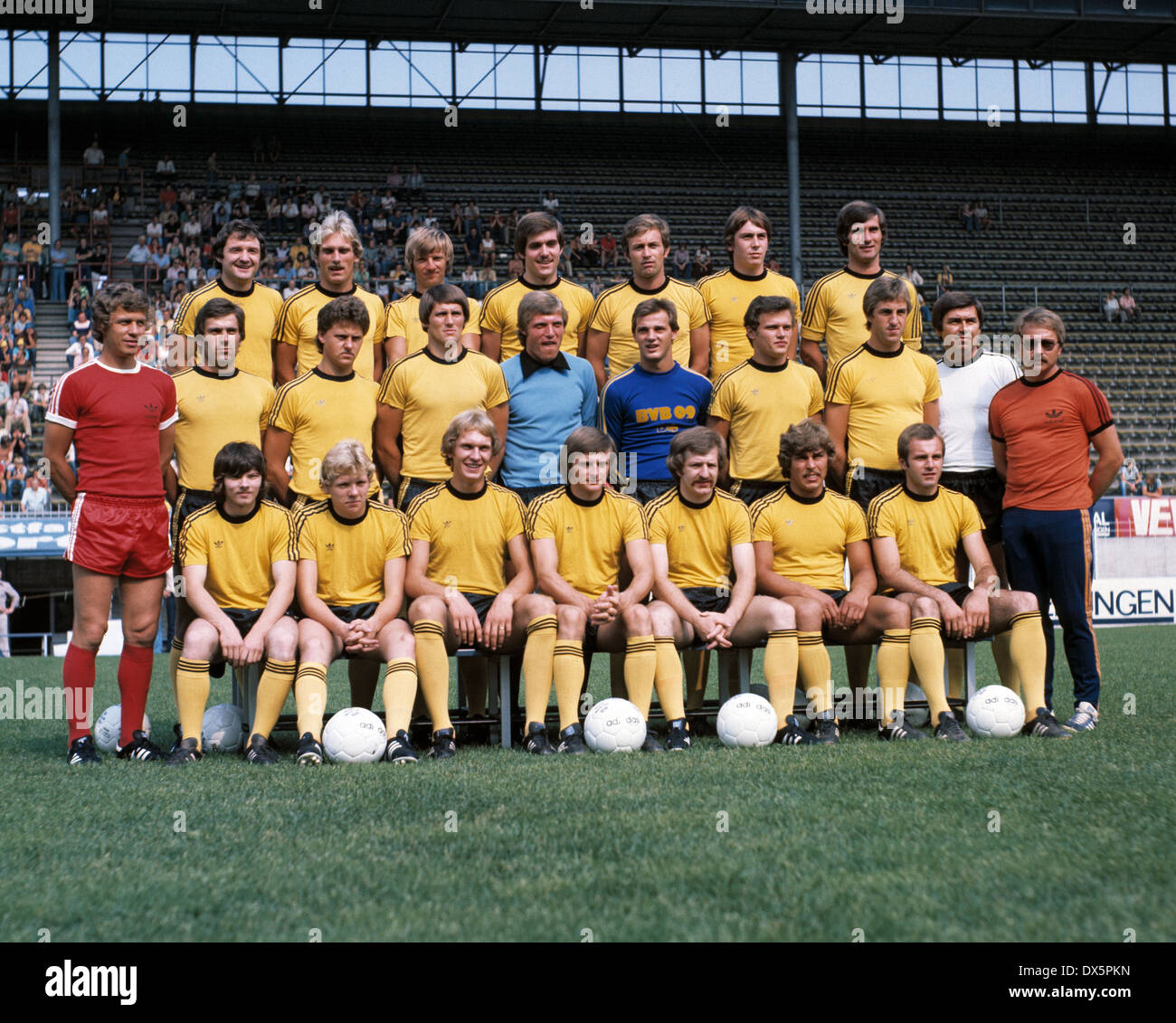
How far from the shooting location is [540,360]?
668 centimetres

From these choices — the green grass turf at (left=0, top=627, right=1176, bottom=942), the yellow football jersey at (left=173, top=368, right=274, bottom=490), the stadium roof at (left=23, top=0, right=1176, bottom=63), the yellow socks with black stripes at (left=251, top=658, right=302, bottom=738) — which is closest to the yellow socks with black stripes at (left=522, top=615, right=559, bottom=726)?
the green grass turf at (left=0, top=627, right=1176, bottom=942)

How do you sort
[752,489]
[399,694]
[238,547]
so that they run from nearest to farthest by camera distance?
1. [399,694]
2. [238,547]
3. [752,489]

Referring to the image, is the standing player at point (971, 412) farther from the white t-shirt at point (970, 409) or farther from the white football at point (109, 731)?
the white football at point (109, 731)

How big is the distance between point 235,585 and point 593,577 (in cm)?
173

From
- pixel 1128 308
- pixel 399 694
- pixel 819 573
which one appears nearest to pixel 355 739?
pixel 399 694

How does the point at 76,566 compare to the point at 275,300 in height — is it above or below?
below

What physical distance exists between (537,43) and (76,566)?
80.8 feet

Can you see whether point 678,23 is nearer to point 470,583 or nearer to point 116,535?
point 470,583

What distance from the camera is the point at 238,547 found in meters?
6.11

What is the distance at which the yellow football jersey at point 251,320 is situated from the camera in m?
6.89

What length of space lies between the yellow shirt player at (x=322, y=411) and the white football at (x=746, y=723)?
6.83 ft
